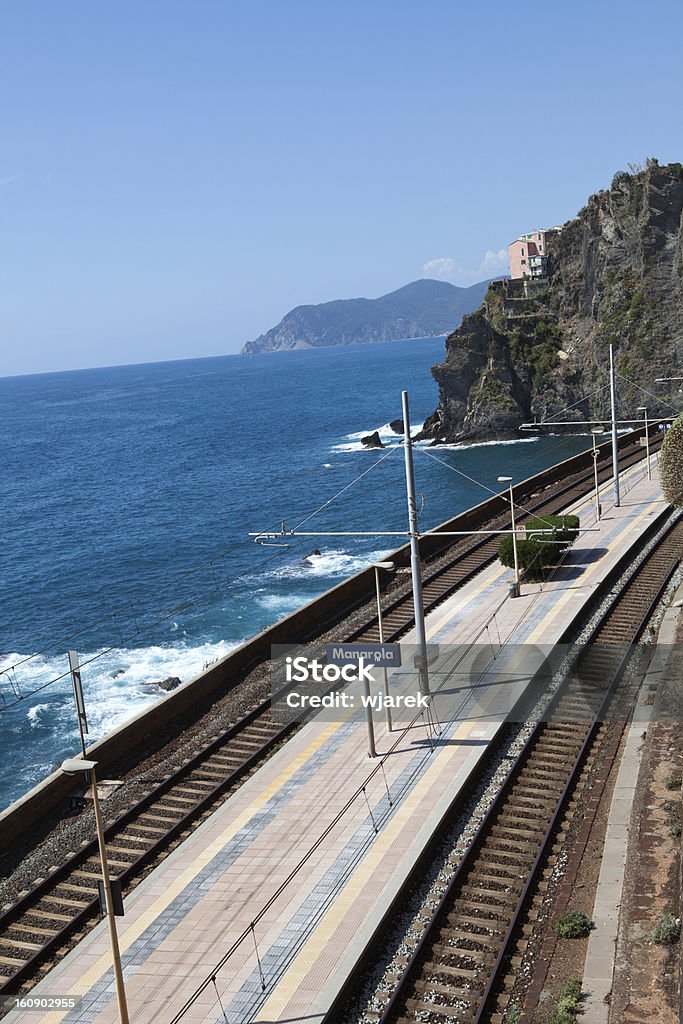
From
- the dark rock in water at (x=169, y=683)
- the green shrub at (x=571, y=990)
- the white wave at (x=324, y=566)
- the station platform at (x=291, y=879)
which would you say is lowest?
the dark rock in water at (x=169, y=683)

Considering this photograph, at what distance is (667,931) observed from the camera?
45.6ft

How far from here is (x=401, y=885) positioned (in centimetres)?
1567

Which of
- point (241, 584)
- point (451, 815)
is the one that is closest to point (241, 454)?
point (241, 584)

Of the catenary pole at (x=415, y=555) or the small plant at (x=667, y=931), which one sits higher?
the catenary pole at (x=415, y=555)

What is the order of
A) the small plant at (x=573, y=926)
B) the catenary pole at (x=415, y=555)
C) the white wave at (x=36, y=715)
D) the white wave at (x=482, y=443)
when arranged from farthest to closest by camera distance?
1. the white wave at (x=482, y=443)
2. the white wave at (x=36, y=715)
3. the catenary pole at (x=415, y=555)
4. the small plant at (x=573, y=926)

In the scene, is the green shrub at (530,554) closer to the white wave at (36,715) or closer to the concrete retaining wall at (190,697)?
the concrete retaining wall at (190,697)

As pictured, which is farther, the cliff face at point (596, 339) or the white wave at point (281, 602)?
the cliff face at point (596, 339)

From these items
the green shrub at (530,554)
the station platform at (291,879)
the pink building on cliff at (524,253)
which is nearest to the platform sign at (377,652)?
the station platform at (291,879)

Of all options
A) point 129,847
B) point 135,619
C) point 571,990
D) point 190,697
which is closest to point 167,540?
point 135,619

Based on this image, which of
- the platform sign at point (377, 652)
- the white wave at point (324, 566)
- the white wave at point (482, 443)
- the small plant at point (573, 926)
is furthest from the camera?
the white wave at point (482, 443)

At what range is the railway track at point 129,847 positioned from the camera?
15500mm

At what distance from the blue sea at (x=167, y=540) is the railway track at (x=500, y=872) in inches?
557

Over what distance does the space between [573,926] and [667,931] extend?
1.45 m

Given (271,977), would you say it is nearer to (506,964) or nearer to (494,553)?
(506,964)
